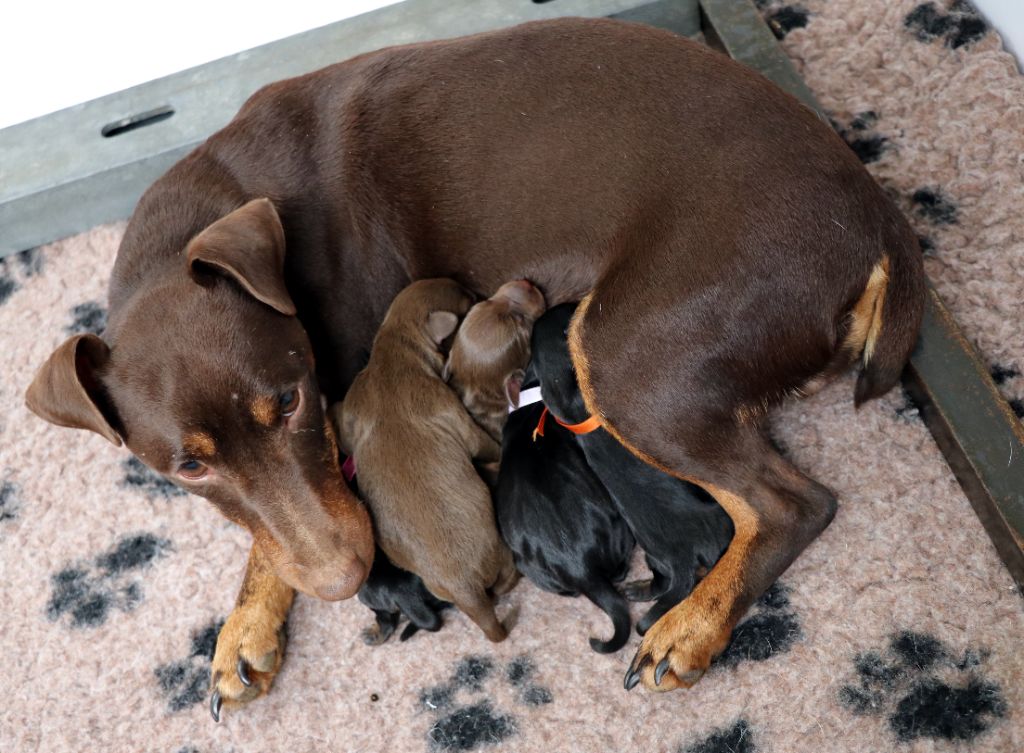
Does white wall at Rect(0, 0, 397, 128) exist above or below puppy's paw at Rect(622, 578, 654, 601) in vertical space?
above

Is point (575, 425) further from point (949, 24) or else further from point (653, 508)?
point (949, 24)

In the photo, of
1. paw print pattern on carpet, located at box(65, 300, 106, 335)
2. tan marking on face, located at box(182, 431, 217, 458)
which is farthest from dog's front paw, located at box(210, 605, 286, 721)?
paw print pattern on carpet, located at box(65, 300, 106, 335)

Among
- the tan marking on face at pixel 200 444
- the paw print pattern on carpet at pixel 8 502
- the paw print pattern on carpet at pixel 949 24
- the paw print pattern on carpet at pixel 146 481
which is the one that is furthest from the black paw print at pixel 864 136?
the paw print pattern on carpet at pixel 8 502

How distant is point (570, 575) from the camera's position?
2.72m

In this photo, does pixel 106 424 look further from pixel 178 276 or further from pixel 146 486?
pixel 146 486

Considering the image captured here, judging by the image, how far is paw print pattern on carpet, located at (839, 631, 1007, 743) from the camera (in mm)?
2598

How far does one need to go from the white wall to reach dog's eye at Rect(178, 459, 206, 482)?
2363 millimetres

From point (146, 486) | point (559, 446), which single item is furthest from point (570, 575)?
point (146, 486)

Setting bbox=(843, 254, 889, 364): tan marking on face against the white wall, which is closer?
bbox=(843, 254, 889, 364): tan marking on face

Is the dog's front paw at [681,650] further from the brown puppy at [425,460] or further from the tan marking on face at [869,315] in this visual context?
the tan marking on face at [869,315]

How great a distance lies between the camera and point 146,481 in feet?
11.2

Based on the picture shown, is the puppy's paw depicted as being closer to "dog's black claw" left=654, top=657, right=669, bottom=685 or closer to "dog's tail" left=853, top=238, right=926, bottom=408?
"dog's black claw" left=654, top=657, right=669, bottom=685

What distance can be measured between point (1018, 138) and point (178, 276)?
2.79 metres

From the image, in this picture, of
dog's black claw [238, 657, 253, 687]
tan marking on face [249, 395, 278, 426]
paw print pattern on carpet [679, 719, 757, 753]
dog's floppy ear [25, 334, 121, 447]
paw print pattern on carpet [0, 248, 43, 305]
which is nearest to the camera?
dog's floppy ear [25, 334, 121, 447]
